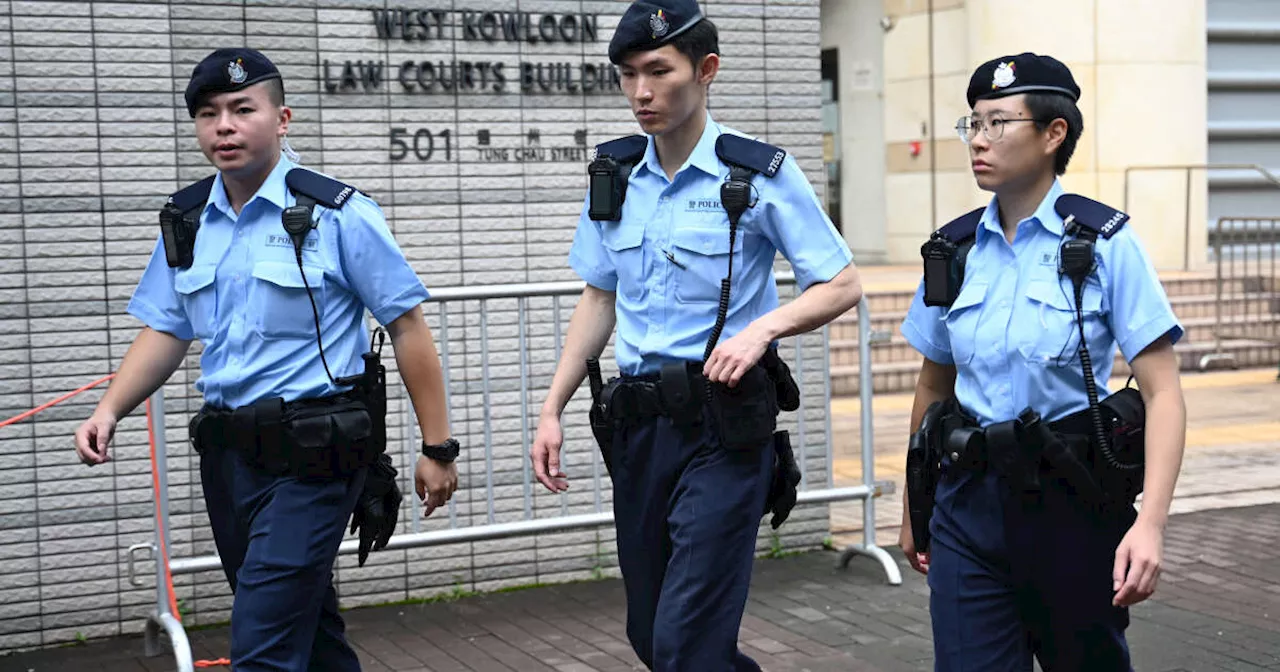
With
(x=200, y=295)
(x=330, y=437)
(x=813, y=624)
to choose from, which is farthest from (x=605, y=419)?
(x=813, y=624)

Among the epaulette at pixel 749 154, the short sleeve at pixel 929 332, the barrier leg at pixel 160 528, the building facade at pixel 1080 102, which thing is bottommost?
the barrier leg at pixel 160 528

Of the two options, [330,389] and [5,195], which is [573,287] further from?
[330,389]

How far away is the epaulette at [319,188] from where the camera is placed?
13.8ft

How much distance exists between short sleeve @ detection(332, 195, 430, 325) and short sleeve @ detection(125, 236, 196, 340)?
54 centimetres

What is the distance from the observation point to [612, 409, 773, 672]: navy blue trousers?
3.93 metres

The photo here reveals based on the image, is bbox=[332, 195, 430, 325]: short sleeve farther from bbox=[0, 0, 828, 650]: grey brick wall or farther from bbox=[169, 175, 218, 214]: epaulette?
bbox=[0, 0, 828, 650]: grey brick wall

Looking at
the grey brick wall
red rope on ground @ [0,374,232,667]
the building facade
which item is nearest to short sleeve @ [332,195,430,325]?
red rope on ground @ [0,374,232,667]

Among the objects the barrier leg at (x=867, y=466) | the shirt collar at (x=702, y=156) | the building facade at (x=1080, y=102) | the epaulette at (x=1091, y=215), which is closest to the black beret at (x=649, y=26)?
the shirt collar at (x=702, y=156)

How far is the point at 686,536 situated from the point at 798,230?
80 cm

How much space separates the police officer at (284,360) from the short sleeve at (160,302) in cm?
8

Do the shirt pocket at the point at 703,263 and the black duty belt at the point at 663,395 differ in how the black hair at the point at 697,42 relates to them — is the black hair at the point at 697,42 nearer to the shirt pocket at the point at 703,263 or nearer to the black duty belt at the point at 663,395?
the shirt pocket at the point at 703,263

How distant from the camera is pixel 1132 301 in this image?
11.6 ft

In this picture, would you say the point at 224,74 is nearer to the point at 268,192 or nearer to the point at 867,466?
the point at 268,192

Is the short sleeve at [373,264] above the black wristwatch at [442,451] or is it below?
above
